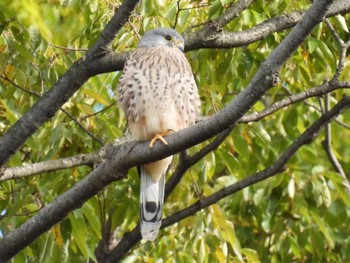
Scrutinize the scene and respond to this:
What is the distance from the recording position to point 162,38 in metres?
4.52

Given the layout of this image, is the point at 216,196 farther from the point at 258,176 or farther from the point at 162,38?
the point at 162,38

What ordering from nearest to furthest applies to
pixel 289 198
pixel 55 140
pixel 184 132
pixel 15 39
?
pixel 184 132 → pixel 15 39 → pixel 55 140 → pixel 289 198

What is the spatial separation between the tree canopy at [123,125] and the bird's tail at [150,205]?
0.61ft

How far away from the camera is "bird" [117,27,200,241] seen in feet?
13.7

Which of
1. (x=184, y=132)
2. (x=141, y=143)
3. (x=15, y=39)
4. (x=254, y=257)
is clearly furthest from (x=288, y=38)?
(x=254, y=257)

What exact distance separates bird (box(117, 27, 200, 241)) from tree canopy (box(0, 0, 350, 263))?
116 mm

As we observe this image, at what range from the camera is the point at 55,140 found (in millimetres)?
4184

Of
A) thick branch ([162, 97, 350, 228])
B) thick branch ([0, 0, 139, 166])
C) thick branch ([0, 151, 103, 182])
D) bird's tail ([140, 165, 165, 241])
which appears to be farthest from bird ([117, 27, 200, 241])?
thick branch ([0, 0, 139, 166])

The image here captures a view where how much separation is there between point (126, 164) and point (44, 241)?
86 centimetres

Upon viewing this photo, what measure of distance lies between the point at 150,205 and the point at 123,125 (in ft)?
3.11

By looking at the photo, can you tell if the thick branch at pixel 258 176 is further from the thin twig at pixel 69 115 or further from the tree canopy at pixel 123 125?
the thin twig at pixel 69 115

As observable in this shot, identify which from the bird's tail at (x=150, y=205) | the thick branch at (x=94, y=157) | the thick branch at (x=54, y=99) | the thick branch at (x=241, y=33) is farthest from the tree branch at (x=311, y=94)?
the bird's tail at (x=150, y=205)

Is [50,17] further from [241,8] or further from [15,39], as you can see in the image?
[241,8]

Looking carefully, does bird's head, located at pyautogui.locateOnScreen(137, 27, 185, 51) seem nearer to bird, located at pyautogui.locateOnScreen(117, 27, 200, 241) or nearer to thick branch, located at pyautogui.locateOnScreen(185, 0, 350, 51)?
bird, located at pyautogui.locateOnScreen(117, 27, 200, 241)
